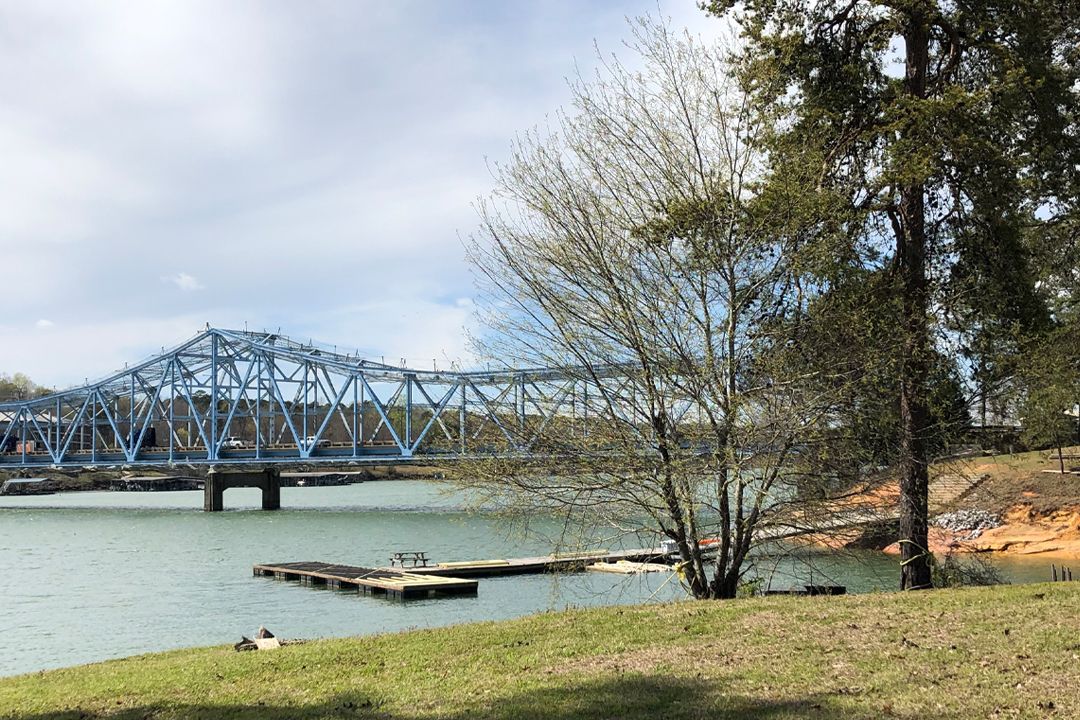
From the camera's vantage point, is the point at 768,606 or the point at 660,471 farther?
the point at 660,471

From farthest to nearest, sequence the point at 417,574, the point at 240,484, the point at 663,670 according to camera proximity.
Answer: the point at 240,484 → the point at 417,574 → the point at 663,670

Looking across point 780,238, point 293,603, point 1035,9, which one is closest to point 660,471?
point 780,238

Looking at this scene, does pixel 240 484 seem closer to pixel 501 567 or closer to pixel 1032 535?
pixel 501 567

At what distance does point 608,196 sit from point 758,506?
14.7ft

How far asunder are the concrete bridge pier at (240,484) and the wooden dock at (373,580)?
5039 centimetres

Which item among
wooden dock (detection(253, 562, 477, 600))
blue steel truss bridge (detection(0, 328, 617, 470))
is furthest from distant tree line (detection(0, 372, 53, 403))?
wooden dock (detection(253, 562, 477, 600))

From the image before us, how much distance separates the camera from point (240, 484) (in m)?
82.4

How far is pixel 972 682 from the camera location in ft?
22.5

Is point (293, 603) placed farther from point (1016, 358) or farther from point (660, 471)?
point (1016, 358)

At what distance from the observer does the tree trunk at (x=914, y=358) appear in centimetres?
1283

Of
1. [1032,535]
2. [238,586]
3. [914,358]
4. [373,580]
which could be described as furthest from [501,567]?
[914,358]

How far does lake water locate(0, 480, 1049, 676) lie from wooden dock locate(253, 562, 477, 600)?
1.69 ft

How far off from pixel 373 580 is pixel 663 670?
20.5 metres

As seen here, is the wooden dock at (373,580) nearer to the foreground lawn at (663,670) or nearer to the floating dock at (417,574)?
the floating dock at (417,574)
